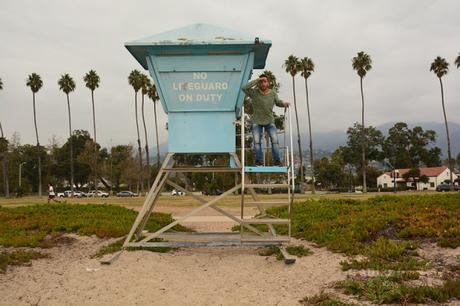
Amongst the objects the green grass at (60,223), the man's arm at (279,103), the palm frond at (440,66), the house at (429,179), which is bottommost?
the house at (429,179)

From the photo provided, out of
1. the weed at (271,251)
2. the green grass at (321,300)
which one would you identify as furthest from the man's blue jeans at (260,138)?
the green grass at (321,300)

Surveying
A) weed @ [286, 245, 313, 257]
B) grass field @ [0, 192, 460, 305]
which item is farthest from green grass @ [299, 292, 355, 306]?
weed @ [286, 245, 313, 257]

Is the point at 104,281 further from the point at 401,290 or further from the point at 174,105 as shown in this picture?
the point at 401,290

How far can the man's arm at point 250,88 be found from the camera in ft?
29.4

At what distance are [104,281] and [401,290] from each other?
4600mm

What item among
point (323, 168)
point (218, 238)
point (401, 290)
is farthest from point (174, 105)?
point (323, 168)

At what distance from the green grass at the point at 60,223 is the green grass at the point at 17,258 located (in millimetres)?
1057

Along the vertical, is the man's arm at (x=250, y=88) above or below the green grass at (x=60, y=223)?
above

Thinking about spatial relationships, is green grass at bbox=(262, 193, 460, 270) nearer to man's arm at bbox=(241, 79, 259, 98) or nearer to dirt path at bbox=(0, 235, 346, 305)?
dirt path at bbox=(0, 235, 346, 305)

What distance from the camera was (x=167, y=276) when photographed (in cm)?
782

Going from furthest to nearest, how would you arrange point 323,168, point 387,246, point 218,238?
point 323,168
point 218,238
point 387,246

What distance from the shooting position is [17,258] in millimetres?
9125

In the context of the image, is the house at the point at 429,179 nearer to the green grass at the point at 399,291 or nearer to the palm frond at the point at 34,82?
the palm frond at the point at 34,82

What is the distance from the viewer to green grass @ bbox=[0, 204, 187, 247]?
1131 cm
